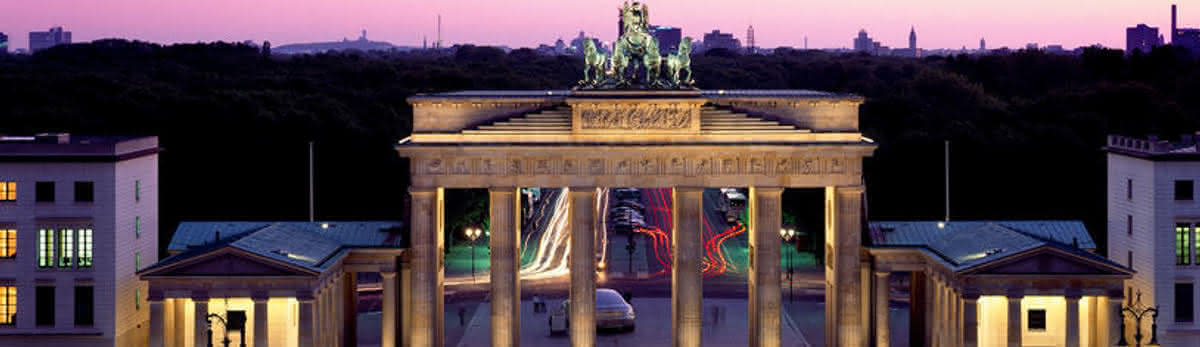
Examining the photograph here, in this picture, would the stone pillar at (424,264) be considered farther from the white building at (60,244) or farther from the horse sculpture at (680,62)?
the white building at (60,244)

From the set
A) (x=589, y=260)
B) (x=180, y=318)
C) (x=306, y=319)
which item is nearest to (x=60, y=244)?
(x=180, y=318)

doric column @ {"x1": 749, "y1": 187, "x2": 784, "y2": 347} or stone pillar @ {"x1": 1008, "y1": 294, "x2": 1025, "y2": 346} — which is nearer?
stone pillar @ {"x1": 1008, "y1": 294, "x2": 1025, "y2": 346}

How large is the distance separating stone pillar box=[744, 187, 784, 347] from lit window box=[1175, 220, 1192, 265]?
1833 cm

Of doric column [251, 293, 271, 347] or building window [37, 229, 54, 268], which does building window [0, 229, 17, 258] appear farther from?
doric column [251, 293, 271, 347]

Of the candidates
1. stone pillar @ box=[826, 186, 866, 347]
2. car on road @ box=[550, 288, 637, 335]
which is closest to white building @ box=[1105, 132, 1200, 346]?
stone pillar @ box=[826, 186, 866, 347]

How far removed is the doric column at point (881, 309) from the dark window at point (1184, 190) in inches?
548

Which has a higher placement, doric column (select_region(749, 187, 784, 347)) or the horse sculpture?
the horse sculpture

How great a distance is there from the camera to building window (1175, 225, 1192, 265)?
74.7 m

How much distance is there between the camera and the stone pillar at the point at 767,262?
76.8m

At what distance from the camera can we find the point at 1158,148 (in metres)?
74.4

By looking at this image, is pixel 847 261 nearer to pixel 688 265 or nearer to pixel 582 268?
pixel 688 265

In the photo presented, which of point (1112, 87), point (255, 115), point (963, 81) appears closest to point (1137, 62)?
point (963, 81)

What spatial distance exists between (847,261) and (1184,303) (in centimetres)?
1562

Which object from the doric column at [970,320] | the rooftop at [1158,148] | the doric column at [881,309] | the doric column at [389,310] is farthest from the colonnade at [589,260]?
the rooftop at [1158,148]
